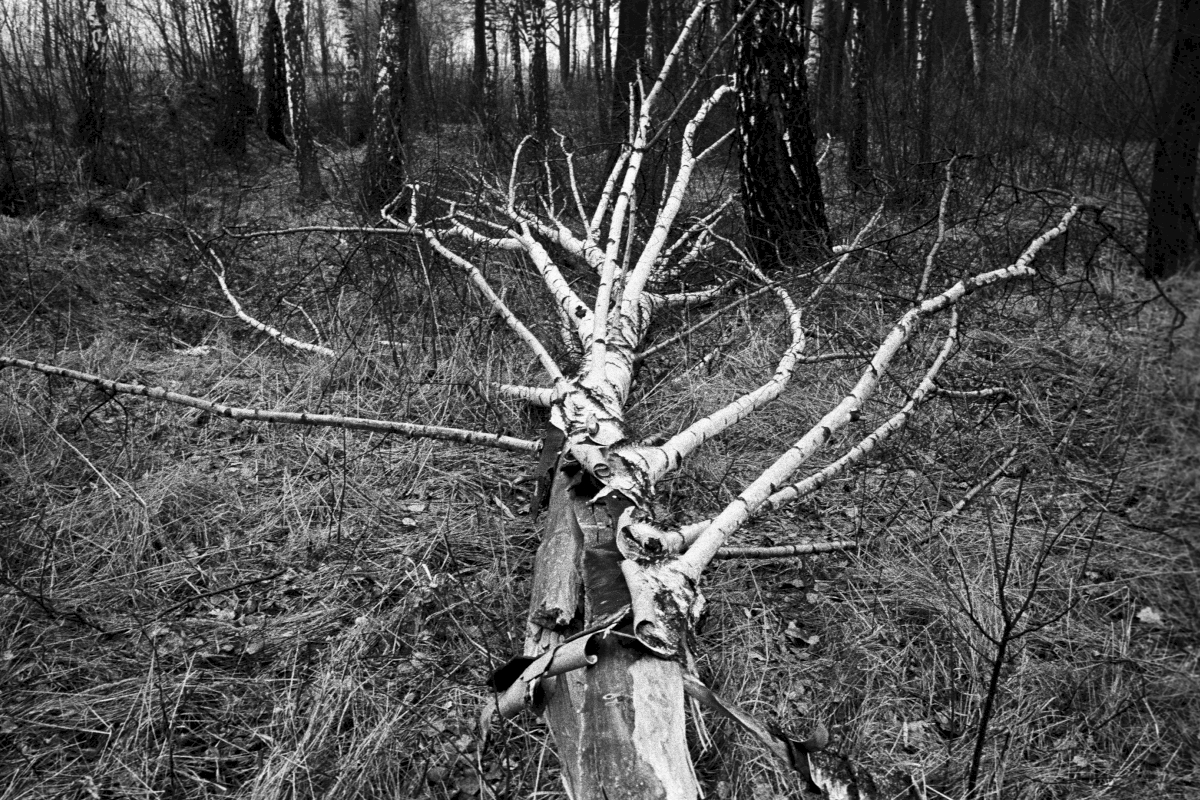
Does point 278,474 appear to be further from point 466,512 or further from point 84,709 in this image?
point 84,709

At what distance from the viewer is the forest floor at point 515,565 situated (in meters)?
1.57

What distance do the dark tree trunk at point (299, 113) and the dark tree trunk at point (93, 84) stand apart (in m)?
1.74

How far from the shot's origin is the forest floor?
1567mm

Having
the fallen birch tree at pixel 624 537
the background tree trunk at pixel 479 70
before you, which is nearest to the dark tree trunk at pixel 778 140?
the fallen birch tree at pixel 624 537

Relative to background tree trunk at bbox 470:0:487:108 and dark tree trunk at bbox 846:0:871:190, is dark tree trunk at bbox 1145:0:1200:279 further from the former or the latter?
background tree trunk at bbox 470:0:487:108

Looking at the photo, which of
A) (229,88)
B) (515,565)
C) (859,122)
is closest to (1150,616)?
(515,565)

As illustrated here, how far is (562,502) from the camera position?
206 cm

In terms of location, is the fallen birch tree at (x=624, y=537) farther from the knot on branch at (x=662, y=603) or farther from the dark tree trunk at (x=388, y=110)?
the dark tree trunk at (x=388, y=110)

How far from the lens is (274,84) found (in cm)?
938

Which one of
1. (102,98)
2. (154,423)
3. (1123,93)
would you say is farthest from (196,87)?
(1123,93)

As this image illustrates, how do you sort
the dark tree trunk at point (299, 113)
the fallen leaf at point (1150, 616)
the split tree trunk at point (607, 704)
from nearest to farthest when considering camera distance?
the split tree trunk at point (607, 704)
the fallen leaf at point (1150, 616)
the dark tree trunk at point (299, 113)

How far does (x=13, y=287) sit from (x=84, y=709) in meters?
3.80

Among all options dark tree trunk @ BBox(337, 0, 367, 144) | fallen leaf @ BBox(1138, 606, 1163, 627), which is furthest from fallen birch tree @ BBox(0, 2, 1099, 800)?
dark tree trunk @ BBox(337, 0, 367, 144)

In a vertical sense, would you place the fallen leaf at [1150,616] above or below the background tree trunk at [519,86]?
below
